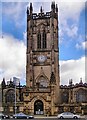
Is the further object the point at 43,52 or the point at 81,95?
the point at 43,52

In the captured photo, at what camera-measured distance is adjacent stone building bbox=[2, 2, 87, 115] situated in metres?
37.6

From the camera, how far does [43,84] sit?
4281cm

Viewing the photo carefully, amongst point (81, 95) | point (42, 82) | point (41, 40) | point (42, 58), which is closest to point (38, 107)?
point (42, 82)

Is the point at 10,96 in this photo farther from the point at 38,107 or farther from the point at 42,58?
the point at 42,58

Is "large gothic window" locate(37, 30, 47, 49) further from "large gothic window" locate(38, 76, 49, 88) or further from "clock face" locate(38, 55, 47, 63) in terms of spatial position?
"large gothic window" locate(38, 76, 49, 88)

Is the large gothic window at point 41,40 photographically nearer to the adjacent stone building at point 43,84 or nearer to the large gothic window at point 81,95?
the adjacent stone building at point 43,84

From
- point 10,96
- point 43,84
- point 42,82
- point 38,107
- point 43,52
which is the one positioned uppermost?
point 43,52

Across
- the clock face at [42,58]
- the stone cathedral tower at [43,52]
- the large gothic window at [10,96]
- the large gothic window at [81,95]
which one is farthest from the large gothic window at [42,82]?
the large gothic window at [81,95]

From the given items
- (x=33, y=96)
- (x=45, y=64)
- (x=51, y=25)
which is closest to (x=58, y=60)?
(x=45, y=64)

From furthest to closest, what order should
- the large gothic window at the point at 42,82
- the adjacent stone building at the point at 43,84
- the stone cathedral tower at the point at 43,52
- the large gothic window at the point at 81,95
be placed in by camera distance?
the stone cathedral tower at the point at 43,52, the large gothic window at the point at 42,82, the large gothic window at the point at 81,95, the adjacent stone building at the point at 43,84

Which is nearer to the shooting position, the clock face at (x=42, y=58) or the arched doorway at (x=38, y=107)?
the arched doorway at (x=38, y=107)

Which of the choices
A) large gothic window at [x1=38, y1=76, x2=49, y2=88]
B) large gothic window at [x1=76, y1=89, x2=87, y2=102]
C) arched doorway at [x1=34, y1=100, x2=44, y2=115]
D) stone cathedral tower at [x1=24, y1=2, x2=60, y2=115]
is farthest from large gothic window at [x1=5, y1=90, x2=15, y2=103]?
large gothic window at [x1=76, y1=89, x2=87, y2=102]

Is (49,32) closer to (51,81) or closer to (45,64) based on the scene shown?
(45,64)

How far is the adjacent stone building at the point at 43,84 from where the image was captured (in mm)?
37562
